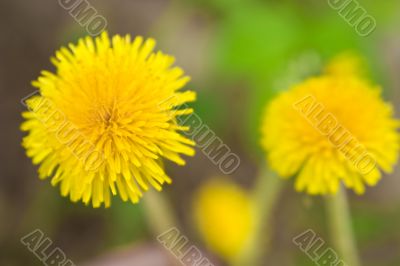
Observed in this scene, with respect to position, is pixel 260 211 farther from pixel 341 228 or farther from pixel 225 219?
pixel 341 228

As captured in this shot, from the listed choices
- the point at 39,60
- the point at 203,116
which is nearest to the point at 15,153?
the point at 39,60

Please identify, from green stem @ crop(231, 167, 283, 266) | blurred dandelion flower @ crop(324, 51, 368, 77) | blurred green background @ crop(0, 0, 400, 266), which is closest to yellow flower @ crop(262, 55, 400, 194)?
blurred dandelion flower @ crop(324, 51, 368, 77)

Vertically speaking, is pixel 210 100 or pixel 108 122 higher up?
pixel 210 100

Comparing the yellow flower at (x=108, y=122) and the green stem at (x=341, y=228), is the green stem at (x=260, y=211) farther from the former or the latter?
the yellow flower at (x=108, y=122)

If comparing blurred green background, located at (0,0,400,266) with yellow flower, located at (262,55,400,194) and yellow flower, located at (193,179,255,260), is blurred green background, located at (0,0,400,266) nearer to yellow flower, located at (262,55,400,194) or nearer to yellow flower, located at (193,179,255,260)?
yellow flower, located at (193,179,255,260)

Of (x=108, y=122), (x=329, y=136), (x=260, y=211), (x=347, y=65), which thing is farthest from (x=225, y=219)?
(x=108, y=122)
